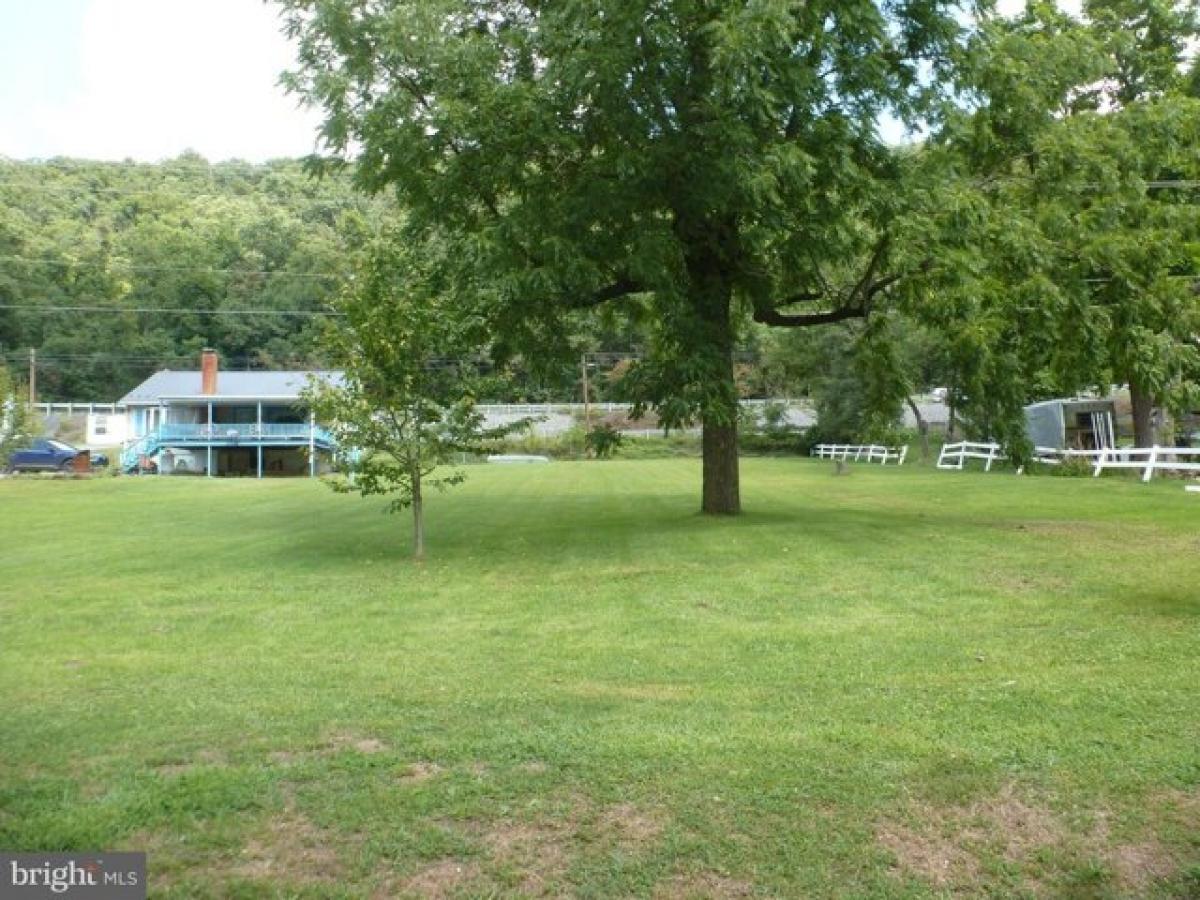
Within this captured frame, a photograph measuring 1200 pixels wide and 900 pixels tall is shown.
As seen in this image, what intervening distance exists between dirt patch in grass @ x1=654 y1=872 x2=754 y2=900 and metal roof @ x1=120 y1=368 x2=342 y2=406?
165 feet

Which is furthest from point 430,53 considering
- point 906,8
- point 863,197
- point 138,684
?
point 138,684

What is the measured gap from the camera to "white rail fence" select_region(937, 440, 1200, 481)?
942 inches

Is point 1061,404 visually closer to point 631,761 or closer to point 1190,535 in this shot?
point 1190,535

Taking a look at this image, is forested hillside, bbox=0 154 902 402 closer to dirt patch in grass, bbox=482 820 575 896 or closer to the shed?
the shed

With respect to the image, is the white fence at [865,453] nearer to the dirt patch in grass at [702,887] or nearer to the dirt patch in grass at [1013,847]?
the dirt patch in grass at [1013,847]

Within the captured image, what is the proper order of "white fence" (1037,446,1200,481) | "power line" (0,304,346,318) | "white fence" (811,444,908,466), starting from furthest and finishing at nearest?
"power line" (0,304,346,318) < "white fence" (811,444,908,466) < "white fence" (1037,446,1200,481)

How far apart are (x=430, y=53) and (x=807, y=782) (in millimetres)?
11842

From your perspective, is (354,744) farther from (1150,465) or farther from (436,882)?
(1150,465)

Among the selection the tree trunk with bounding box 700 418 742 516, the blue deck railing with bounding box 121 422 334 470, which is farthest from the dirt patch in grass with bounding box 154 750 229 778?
the blue deck railing with bounding box 121 422 334 470

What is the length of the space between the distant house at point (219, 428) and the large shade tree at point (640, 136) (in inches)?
1494

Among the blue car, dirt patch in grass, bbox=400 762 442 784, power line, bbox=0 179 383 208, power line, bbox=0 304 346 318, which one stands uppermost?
power line, bbox=0 179 383 208

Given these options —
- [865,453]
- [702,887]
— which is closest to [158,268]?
[865,453]

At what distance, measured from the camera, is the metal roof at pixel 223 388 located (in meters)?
54.1

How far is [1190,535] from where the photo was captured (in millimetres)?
13492
